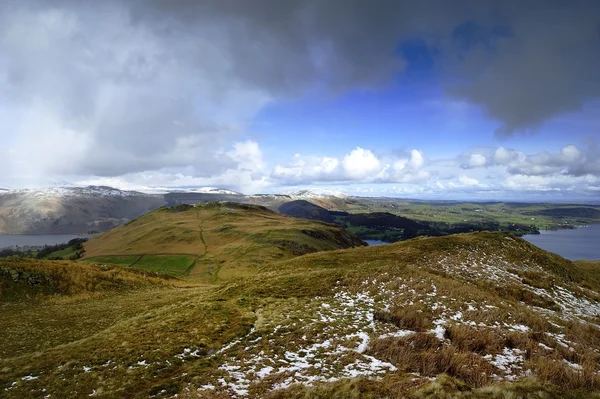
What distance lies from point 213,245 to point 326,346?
408 feet

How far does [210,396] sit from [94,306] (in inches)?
1118

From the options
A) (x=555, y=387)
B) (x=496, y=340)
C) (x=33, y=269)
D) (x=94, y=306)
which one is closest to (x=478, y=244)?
(x=496, y=340)

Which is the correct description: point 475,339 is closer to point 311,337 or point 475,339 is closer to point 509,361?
point 509,361

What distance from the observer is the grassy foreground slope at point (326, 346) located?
1193 cm

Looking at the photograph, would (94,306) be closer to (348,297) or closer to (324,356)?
(348,297)

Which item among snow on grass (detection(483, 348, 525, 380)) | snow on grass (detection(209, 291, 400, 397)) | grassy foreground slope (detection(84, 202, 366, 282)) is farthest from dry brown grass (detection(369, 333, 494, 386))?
grassy foreground slope (detection(84, 202, 366, 282))

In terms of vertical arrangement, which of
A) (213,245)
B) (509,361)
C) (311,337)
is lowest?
(213,245)

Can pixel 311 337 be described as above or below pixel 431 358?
below

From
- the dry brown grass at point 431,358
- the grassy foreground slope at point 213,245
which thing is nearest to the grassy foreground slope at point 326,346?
the dry brown grass at point 431,358

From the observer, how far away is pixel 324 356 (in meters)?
14.9

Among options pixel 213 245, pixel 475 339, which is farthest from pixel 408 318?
pixel 213 245

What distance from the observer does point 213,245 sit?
134 m

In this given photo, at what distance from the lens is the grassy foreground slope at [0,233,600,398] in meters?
11.9

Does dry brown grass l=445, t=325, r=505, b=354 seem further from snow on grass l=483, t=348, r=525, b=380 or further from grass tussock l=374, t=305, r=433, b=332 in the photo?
grass tussock l=374, t=305, r=433, b=332
